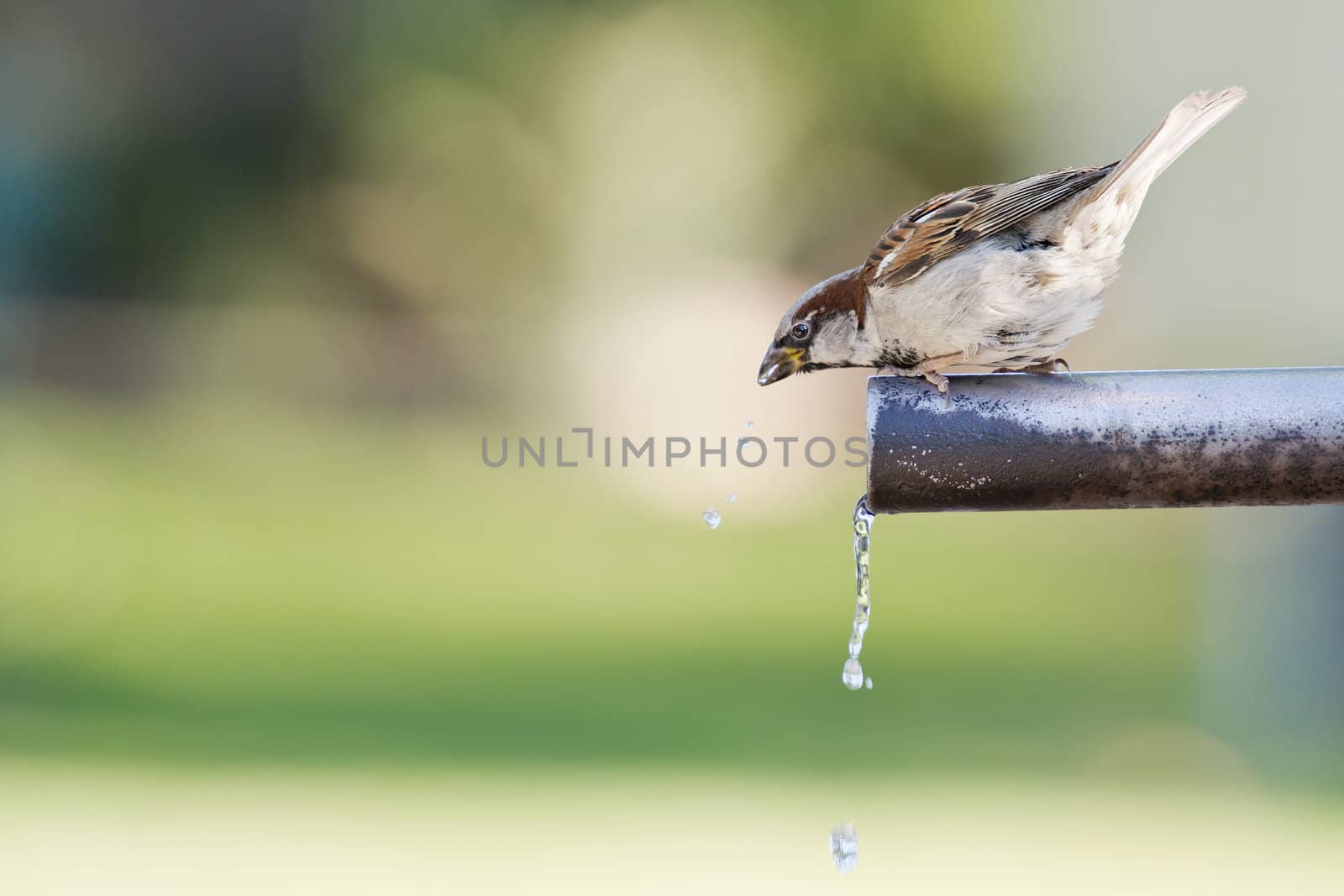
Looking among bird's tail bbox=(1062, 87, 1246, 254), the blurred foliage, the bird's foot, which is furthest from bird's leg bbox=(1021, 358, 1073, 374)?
the blurred foliage

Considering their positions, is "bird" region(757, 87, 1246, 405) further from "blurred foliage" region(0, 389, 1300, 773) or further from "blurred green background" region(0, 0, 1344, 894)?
"blurred foliage" region(0, 389, 1300, 773)

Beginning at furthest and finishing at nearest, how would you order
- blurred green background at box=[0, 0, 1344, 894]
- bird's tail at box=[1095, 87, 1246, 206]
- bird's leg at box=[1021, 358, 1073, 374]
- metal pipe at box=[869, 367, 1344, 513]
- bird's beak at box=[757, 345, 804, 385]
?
1. blurred green background at box=[0, 0, 1344, 894]
2. bird's beak at box=[757, 345, 804, 385]
3. bird's leg at box=[1021, 358, 1073, 374]
4. bird's tail at box=[1095, 87, 1246, 206]
5. metal pipe at box=[869, 367, 1344, 513]

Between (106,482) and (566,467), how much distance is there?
2263mm

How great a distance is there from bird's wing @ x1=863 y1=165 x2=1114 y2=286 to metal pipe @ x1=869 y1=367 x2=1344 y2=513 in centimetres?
46

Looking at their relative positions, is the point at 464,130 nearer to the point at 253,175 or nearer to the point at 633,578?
the point at 253,175

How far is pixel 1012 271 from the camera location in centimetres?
133

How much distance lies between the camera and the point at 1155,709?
13.8 ft

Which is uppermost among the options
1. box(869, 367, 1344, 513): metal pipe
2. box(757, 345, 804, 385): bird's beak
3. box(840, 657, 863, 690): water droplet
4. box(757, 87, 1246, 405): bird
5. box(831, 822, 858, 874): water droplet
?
box(757, 87, 1246, 405): bird

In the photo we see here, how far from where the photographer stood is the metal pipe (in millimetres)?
858

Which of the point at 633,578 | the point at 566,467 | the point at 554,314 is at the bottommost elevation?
the point at 633,578

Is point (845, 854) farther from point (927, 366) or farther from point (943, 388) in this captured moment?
point (943, 388)

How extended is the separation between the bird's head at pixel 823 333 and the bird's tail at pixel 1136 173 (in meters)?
0.25

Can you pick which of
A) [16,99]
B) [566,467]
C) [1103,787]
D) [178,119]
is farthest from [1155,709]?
[16,99]

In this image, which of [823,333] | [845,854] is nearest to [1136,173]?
[823,333]
